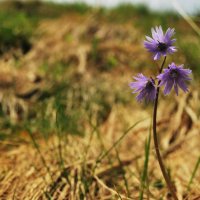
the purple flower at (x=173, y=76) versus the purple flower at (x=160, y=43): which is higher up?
the purple flower at (x=160, y=43)

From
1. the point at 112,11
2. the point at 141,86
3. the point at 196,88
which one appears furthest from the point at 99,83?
the point at 112,11

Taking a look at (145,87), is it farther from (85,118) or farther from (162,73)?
(85,118)

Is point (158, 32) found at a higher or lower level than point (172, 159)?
higher

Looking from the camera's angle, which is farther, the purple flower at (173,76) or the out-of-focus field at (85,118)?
the out-of-focus field at (85,118)

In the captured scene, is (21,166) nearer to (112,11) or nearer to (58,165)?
(58,165)

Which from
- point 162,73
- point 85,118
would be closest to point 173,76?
point 162,73
